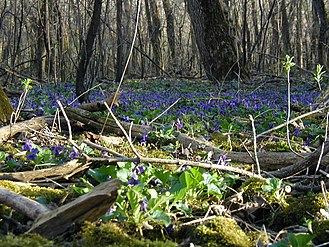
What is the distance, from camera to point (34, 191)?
2.47 meters

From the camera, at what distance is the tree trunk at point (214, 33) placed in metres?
12.1

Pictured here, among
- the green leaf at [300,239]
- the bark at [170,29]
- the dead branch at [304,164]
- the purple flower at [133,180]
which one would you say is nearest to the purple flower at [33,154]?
the purple flower at [133,180]

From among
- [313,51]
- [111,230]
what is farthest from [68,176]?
[313,51]

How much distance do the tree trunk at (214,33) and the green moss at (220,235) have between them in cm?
1008

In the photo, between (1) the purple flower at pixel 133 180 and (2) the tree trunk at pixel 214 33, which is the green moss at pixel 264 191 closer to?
(1) the purple flower at pixel 133 180

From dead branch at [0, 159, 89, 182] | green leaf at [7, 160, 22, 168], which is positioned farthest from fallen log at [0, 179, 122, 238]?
green leaf at [7, 160, 22, 168]

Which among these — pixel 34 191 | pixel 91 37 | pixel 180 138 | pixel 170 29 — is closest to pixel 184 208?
pixel 34 191

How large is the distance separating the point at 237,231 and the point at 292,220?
0.43 m

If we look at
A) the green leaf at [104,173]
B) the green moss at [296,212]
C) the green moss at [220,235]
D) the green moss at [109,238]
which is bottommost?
the green moss at [296,212]

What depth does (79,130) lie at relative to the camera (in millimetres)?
4828

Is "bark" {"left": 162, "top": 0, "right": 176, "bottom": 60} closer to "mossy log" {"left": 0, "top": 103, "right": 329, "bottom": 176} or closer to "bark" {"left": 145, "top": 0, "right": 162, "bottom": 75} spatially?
"bark" {"left": 145, "top": 0, "right": 162, "bottom": 75}

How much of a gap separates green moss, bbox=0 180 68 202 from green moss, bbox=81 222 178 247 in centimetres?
54

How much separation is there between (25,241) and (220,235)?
0.80 m

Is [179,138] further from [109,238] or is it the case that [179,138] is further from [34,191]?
[109,238]
